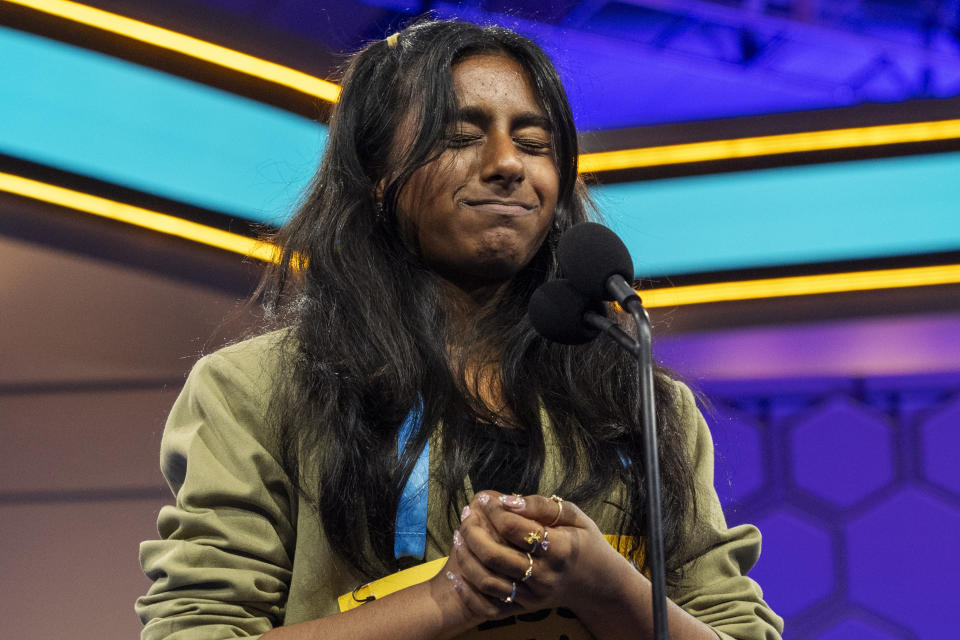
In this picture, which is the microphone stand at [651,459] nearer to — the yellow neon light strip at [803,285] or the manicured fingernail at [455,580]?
the manicured fingernail at [455,580]

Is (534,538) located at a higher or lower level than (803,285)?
lower

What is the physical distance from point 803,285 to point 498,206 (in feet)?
5.94

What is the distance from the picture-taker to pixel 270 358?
1.28 meters

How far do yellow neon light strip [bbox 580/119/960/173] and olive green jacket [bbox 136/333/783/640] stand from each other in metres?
1.58

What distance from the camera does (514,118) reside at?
1315 millimetres

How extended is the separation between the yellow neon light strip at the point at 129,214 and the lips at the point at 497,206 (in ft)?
4.84

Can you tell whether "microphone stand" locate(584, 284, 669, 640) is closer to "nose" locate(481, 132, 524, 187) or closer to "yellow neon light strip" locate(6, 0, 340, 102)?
"nose" locate(481, 132, 524, 187)

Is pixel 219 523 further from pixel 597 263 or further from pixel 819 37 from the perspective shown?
pixel 819 37

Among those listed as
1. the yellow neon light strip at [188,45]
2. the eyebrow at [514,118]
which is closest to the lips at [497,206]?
the eyebrow at [514,118]

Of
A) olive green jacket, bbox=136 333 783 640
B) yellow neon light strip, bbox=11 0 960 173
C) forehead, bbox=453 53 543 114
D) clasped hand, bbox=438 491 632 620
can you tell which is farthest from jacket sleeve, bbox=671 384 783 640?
yellow neon light strip, bbox=11 0 960 173

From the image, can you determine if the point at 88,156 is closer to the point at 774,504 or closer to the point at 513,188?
the point at 513,188

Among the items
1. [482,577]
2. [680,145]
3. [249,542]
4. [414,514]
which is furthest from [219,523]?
[680,145]

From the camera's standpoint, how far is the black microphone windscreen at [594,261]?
0.93 meters

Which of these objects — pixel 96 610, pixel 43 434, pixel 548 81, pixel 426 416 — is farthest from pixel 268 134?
pixel 426 416
